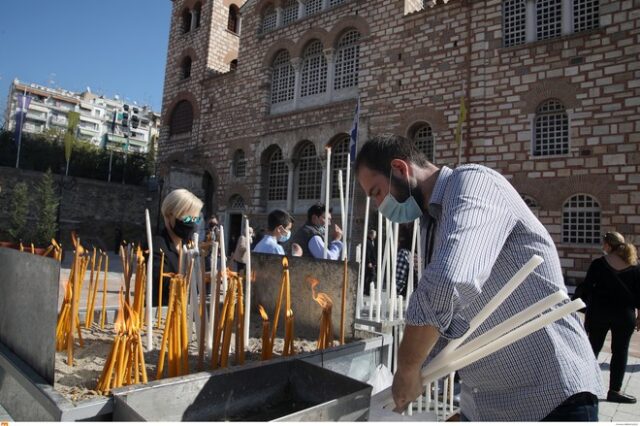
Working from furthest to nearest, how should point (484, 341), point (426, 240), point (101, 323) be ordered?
1. point (101, 323)
2. point (426, 240)
3. point (484, 341)

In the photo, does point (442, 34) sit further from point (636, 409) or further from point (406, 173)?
point (406, 173)

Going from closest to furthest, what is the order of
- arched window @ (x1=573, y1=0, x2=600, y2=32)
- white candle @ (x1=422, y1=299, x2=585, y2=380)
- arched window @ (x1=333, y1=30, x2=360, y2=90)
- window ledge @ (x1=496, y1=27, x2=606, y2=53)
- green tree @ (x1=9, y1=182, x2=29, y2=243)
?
1. white candle @ (x1=422, y1=299, x2=585, y2=380)
2. window ledge @ (x1=496, y1=27, x2=606, y2=53)
3. arched window @ (x1=573, y1=0, x2=600, y2=32)
4. green tree @ (x1=9, y1=182, x2=29, y2=243)
5. arched window @ (x1=333, y1=30, x2=360, y2=90)

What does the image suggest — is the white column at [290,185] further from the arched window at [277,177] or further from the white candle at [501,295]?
the white candle at [501,295]

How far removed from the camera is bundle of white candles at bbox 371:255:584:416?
109 centimetres

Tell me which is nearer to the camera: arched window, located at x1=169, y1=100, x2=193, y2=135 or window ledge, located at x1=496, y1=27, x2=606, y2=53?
window ledge, located at x1=496, y1=27, x2=606, y2=53

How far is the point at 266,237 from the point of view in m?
4.52

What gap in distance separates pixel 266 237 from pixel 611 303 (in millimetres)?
3384

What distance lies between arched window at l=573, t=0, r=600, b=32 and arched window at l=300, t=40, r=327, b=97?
6995 mm

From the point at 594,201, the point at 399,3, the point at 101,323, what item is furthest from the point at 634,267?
the point at 399,3

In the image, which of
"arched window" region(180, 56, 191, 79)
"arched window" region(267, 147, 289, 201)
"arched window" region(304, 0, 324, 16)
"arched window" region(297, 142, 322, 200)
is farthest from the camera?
"arched window" region(180, 56, 191, 79)

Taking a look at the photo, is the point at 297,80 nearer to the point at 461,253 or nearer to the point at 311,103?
the point at 311,103

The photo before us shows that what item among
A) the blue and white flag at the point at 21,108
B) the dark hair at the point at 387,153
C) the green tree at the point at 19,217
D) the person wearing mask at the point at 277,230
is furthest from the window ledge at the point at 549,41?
the blue and white flag at the point at 21,108

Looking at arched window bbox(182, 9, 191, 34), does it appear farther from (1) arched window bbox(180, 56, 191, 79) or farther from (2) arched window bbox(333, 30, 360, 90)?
(2) arched window bbox(333, 30, 360, 90)

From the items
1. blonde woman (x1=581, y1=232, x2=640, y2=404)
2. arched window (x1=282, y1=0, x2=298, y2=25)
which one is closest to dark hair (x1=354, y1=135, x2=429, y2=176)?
blonde woman (x1=581, y1=232, x2=640, y2=404)
